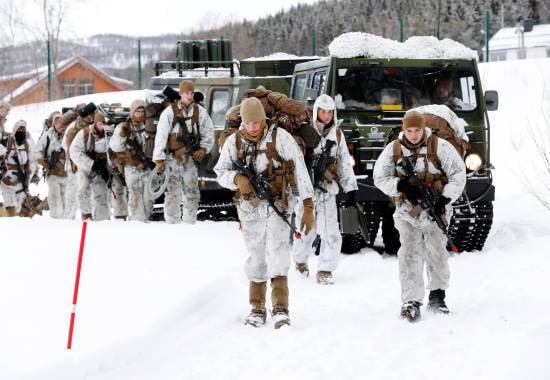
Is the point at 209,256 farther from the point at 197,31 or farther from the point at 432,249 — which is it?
the point at 197,31

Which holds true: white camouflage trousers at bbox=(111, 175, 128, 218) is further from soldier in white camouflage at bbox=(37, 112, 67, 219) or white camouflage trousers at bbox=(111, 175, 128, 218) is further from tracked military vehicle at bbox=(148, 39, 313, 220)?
soldier in white camouflage at bbox=(37, 112, 67, 219)

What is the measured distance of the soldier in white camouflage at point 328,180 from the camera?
26.5 ft

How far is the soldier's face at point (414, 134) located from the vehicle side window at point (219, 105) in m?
6.21

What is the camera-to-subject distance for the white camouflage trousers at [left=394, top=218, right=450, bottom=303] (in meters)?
6.68

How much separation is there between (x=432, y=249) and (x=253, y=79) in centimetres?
653

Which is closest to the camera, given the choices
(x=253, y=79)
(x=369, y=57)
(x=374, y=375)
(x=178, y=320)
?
(x=374, y=375)

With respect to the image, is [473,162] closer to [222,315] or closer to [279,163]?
[279,163]

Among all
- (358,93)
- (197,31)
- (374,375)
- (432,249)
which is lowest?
(374,375)

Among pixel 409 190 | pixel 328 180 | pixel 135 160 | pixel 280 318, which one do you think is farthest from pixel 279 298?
pixel 135 160

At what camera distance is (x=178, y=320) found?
21.3 ft

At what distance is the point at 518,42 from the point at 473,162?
51.9m

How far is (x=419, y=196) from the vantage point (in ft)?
21.3

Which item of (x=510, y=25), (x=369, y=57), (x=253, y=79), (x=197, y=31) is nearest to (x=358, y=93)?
(x=369, y=57)

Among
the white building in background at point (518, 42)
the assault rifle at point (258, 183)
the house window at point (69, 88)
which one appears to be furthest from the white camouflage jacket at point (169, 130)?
the white building in background at point (518, 42)
